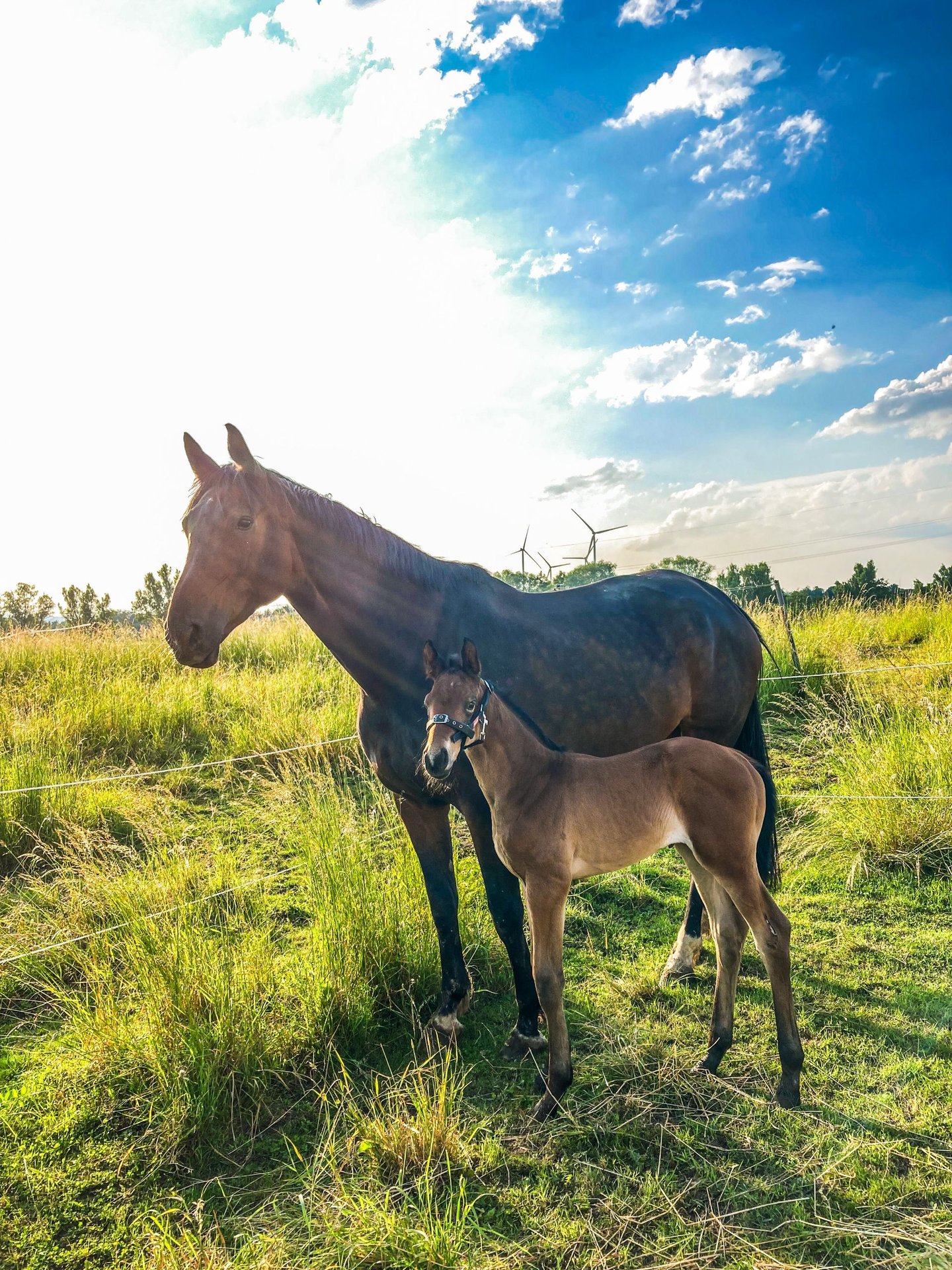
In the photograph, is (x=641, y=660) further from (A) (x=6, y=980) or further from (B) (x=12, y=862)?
(B) (x=12, y=862)

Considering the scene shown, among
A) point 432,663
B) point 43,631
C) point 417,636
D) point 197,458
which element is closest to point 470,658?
point 432,663

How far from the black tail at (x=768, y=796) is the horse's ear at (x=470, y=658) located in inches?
65.2

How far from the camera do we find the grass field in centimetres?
255

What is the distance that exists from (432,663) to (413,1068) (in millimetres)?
2002

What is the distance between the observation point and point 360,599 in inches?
140

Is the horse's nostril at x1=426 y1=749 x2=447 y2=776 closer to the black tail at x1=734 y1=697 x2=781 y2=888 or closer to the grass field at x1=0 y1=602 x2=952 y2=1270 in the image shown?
the grass field at x1=0 y1=602 x2=952 y2=1270

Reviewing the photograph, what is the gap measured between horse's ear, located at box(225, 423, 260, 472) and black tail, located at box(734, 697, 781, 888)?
291 cm

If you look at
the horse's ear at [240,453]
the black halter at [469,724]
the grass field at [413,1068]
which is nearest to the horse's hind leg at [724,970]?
the grass field at [413,1068]

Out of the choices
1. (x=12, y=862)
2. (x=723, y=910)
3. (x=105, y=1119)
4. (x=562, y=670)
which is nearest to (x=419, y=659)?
(x=562, y=670)

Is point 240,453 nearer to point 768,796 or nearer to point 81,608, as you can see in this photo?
point 768,796

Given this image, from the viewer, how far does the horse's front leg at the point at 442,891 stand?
12.2ft

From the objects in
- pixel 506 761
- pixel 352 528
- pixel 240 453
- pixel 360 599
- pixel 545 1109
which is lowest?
pixel 545 1109

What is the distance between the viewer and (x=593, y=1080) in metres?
3.34

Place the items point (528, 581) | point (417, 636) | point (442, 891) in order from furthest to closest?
point (528, 581)
point (442, 891)
point (417, 636)
